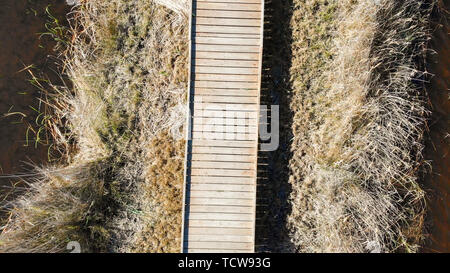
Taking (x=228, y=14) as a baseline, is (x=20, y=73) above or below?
below

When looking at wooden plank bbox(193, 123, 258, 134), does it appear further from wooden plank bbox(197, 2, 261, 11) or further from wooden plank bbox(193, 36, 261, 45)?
wooden plank bbox(197, 2, 261, 11)

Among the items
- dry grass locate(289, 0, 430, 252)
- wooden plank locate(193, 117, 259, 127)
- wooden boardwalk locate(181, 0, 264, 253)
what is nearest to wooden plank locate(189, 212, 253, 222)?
wooden boardwalk locate(181, 0, 264, 253)

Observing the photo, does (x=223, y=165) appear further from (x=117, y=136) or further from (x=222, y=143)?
(x=117, y=136)

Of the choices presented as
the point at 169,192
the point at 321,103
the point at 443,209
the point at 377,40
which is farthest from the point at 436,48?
the point at 169,192

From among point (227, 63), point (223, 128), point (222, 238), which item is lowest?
point (222, 238)

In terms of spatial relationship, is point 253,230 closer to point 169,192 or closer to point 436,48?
point 169,192

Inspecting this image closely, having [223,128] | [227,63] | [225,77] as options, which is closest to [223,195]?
[223,128]
